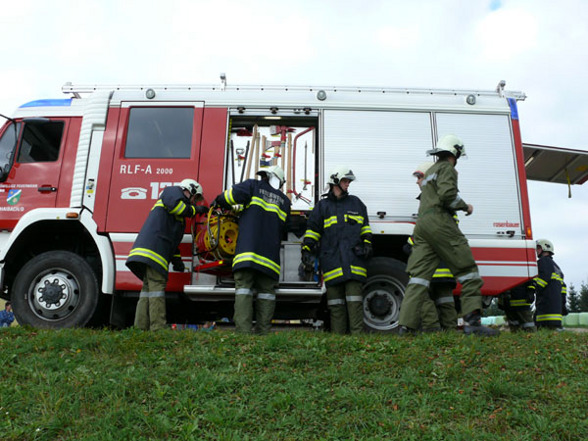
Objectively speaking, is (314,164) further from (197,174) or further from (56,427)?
(56,427)

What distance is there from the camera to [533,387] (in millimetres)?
3332

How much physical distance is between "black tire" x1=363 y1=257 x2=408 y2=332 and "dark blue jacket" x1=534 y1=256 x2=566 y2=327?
3.33 meters

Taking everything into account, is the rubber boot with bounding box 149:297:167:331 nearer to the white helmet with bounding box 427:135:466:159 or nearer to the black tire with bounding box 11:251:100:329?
the black tire with bounding box 11:251:100:329

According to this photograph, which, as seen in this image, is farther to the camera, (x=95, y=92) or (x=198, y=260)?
(x=95, y=92)

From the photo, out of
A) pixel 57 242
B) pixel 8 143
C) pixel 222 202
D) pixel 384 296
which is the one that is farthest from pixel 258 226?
pixel 8 143

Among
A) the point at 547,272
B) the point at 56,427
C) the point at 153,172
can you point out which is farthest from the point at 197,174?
the point at 547,272

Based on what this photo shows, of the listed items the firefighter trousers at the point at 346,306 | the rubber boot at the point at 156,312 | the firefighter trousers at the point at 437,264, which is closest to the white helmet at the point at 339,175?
the firefighter trousers at the point at 437,264

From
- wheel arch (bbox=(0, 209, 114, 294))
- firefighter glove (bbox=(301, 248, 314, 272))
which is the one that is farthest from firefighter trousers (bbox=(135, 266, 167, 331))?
firefighter glove (bbox=(301, 248, 314, 272))

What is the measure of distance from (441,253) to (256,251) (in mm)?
2024

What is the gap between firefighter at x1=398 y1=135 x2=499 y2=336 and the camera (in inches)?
191

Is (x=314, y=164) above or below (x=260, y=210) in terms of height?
above

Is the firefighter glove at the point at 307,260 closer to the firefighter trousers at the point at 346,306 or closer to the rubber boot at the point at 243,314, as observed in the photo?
the firefighter trousers at the point at 346,306

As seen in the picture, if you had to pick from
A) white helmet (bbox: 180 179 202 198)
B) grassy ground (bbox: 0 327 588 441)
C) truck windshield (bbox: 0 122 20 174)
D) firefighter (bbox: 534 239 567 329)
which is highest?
truck windshield (bbox: 0 122 20 174)

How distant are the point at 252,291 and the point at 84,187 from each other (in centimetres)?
254
